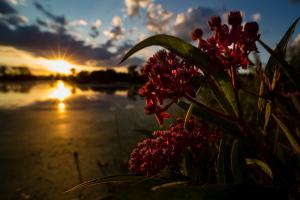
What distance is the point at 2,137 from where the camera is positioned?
21.9ft

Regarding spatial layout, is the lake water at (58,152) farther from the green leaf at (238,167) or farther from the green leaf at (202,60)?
the green leaf at (202,60)

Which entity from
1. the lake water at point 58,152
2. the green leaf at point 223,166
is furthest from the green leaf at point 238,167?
the lake water at point 58,152

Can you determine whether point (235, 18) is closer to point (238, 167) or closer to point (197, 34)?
point (197, 34)

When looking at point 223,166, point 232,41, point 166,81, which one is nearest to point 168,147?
point 223,166

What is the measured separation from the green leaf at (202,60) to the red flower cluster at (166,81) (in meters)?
0.07

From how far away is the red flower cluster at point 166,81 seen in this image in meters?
0.86

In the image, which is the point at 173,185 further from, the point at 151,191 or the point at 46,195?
the point at 46,195

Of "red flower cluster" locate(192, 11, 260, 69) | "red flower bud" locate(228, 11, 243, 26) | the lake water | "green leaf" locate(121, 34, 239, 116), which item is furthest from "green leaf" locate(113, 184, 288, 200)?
the lake water

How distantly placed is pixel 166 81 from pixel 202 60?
0.13 meters

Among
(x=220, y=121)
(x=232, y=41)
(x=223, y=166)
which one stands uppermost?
(x=232, y=41)

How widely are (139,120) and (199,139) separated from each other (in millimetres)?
7404

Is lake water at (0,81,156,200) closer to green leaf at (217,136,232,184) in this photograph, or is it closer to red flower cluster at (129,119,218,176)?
red flower cluster at (129,119,218,176)

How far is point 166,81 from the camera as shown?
0.86m

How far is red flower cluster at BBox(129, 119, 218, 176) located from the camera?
3.47ft
